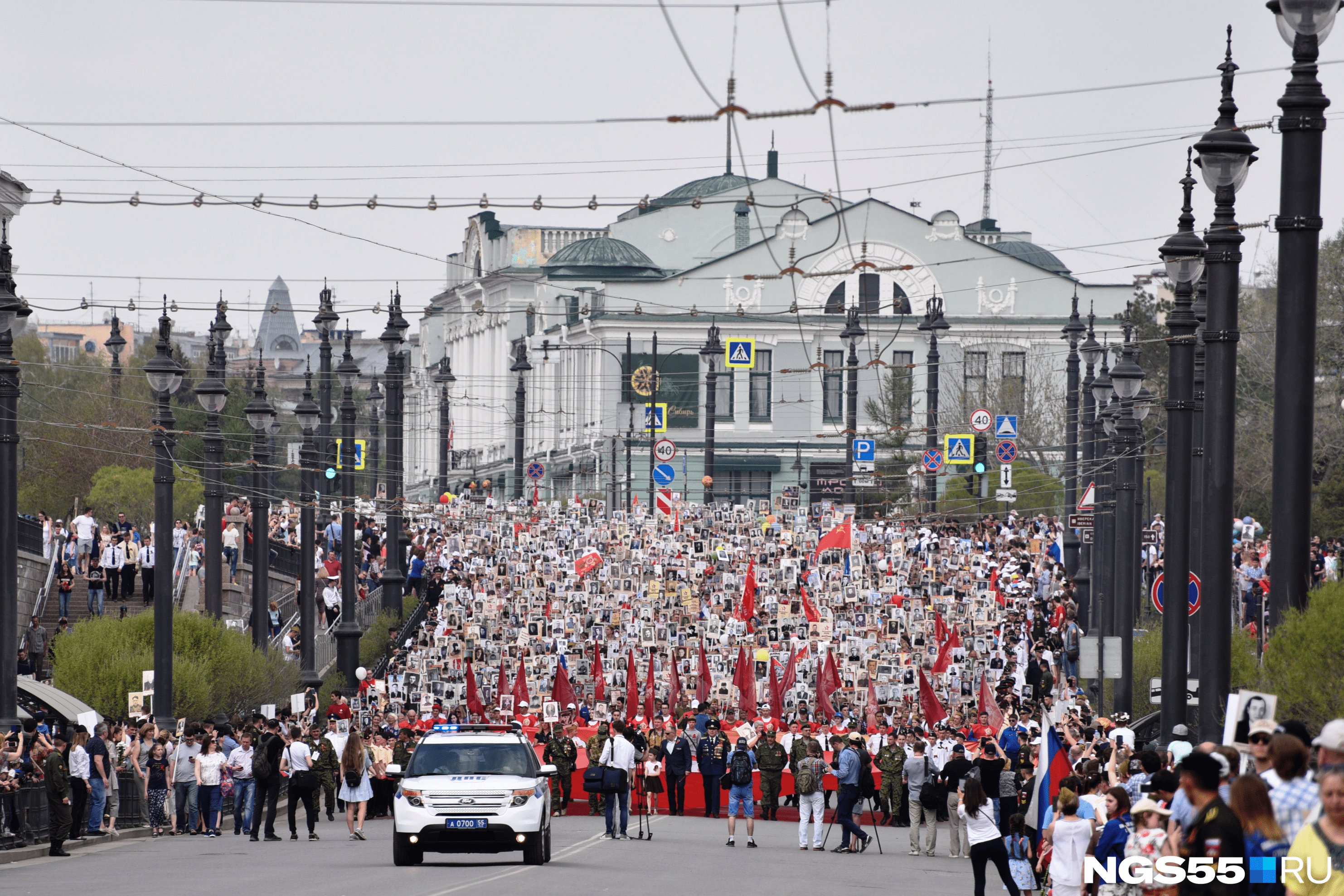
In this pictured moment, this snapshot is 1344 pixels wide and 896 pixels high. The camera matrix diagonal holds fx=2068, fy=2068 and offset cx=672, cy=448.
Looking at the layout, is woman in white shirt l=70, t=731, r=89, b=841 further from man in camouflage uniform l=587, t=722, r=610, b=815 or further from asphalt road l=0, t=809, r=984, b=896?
man in camouflage uniform l=587, t=722, r=610, b=815

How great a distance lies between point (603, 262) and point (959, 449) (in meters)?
33.8

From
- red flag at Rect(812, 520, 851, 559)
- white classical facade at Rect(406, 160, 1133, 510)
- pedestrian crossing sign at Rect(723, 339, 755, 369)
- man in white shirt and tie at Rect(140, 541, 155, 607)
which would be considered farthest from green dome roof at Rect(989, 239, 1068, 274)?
man in white shirt and tie at Rect(140, 541, 155, 607)

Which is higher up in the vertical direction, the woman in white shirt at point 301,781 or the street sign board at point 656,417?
the street sign board at point 656,417

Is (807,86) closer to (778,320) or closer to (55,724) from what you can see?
(55,724)

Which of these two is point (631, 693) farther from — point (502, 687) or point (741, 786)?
point (741, 786)

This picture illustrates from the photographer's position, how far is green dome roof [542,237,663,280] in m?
92.8

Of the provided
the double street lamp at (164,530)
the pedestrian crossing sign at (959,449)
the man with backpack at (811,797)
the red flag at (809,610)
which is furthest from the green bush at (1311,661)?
the pedestrian crossing sign at (959,449)

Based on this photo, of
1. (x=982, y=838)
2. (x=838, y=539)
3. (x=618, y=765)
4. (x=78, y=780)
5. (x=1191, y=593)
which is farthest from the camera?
(x=838, y=539)

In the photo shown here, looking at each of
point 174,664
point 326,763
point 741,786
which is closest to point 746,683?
point 741,786

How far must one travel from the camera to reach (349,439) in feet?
136

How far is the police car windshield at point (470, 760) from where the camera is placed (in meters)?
20.2

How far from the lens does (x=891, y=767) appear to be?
2670cm

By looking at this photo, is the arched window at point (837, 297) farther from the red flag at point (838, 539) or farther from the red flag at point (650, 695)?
the red flag at point (650, 695)

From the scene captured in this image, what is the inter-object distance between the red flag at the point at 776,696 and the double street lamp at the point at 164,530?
9621 mm
